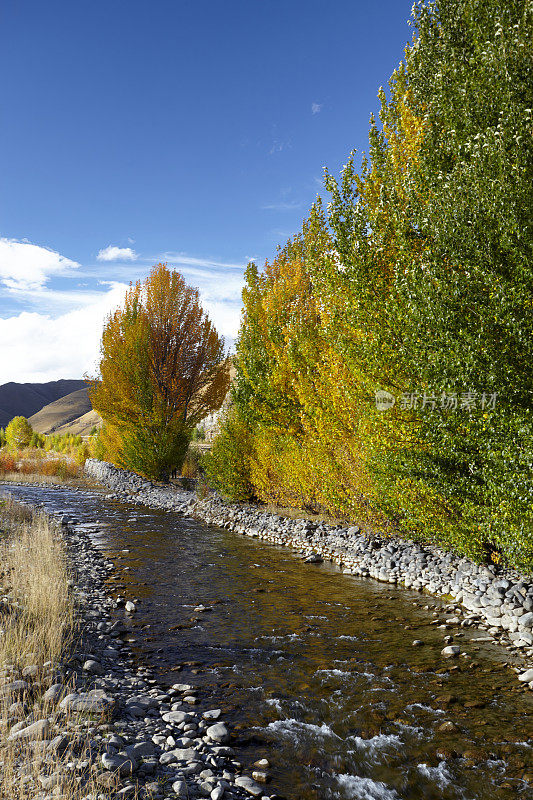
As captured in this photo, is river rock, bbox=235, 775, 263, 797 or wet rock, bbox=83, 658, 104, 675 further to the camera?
wet rock, bbox=83, 658, 104, 675

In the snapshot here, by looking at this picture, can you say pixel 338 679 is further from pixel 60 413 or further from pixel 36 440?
pixel 60 413

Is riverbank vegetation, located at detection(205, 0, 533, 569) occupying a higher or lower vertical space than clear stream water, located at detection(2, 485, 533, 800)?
higher

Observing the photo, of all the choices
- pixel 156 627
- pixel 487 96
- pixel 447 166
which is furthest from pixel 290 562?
pixel 487 96

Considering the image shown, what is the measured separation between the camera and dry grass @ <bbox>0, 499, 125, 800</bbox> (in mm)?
3826

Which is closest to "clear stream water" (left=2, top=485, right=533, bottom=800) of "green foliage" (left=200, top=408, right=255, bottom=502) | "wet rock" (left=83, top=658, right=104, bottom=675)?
"wet rock" (left=83, top=658, right=104, bottom=675)

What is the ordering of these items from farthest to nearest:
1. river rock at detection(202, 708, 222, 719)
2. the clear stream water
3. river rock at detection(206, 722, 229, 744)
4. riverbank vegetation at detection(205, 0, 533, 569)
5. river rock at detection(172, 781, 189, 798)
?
riverbank vegetation at detection(205, 0, 533, 569) → river rock at detection(202, 708, 222, 719) → river rock at detection(206, 722, 229, 744) → the clear stream water → river rock at detection(172, 781, 189, 798)

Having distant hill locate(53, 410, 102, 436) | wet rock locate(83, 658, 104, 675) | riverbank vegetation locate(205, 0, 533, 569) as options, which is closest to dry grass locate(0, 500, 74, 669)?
wet rock locate(83, 658, 104, 675)

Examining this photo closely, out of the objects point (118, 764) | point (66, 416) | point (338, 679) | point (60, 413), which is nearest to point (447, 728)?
point (338, 679)

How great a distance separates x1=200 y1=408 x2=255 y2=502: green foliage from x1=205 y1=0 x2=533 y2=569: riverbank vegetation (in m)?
5.42

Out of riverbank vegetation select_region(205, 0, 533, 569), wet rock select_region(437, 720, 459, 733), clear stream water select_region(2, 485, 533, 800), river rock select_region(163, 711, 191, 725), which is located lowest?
clear stream water select_region(2, 485, 533, 800)

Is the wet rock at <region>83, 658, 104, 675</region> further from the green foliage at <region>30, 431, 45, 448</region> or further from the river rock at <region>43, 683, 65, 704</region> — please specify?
the green foliage at <region>30, 431, 45, 448</region>

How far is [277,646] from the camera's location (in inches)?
300

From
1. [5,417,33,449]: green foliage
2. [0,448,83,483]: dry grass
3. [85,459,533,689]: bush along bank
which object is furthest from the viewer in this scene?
[5,417,33,449]: green foliage

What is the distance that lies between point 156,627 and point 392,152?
11275mm
